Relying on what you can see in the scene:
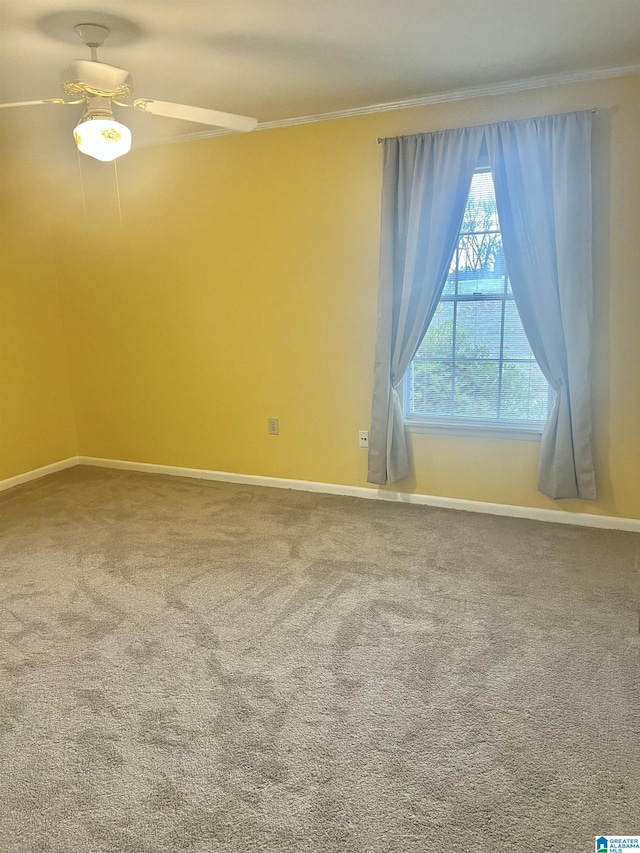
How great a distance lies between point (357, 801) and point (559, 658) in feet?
3.25

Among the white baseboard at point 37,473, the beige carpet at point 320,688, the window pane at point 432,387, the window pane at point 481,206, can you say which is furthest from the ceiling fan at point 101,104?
the white baseboard at point 37,473

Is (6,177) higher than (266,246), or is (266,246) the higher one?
(6,177)

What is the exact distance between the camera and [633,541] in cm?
299

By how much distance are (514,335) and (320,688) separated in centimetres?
223

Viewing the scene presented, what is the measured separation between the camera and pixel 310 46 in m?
2.40

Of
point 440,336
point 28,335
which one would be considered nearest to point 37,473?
point 28,335

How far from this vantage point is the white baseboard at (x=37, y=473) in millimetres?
4172

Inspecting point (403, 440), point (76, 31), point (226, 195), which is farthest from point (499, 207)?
point (76, 31)

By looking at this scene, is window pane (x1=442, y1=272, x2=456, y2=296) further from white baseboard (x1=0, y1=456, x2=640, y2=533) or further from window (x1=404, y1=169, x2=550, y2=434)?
white baseboard (x1=0, y1=456, x2=640, y2=533)

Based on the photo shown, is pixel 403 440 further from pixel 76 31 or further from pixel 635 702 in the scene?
pixel 76 31

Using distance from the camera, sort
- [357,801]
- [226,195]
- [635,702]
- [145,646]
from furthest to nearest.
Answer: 1. [226,195]
2. [145,646]
3. [635,702]
4. [357,801]

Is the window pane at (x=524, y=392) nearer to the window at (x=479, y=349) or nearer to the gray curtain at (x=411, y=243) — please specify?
the window at (x=479, y=349)

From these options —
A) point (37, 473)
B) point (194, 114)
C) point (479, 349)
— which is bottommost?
point (37, 473)

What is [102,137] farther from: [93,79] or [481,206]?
[481,206]
